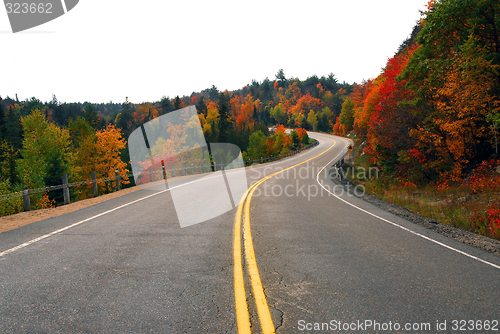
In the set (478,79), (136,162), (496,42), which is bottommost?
(136,162)

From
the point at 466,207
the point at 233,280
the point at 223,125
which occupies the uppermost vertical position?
the point at 223,125

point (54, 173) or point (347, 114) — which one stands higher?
point (347, 114)

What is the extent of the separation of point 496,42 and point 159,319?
→ 21.1 meters

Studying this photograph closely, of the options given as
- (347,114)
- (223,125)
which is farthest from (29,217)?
(347,114)

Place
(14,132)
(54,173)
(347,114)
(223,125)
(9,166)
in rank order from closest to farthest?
(54,173) → (9,166) → (14,132) → (223,125) → (347,114)

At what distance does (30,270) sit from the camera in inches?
157

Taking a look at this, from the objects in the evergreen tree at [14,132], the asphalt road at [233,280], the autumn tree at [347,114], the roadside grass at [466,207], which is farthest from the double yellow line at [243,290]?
the autumn tree at [347,114]

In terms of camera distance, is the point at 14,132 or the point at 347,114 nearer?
the point at 14,132

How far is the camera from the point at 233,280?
3.75m

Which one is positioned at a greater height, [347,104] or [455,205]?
[347,104]

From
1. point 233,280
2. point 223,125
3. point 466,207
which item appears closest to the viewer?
point 233,280

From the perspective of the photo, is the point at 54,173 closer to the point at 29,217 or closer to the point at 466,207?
the point at 29,217

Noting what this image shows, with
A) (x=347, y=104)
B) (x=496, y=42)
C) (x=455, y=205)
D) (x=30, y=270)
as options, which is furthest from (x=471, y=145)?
(x=347, y=104)

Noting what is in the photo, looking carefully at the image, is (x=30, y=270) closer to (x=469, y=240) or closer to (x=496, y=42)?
(x=469, y=240)
